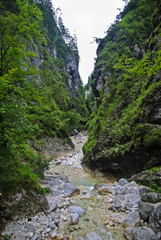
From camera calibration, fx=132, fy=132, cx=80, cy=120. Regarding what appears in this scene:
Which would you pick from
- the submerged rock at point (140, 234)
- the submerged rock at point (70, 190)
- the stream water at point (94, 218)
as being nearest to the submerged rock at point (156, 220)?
the submerged rock at point (140, 234)

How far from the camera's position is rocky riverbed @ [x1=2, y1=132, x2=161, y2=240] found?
428 centimetres

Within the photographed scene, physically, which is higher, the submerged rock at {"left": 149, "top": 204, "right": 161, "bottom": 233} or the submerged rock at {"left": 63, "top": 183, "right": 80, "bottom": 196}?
the submerged rock at {"left": 149, "top": 204, "right": 161, "bottom": 233}

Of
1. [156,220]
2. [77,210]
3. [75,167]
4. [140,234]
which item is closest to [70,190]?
[77,210]

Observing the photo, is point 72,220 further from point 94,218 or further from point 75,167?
point 75,167

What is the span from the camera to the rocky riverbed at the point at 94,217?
428 cm

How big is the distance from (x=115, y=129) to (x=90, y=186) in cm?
462

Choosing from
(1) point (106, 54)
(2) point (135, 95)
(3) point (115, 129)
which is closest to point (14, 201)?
(3) point (115, 129)

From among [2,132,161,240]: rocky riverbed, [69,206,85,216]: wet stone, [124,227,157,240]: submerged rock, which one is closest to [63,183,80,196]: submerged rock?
[2,132,161,240]: rocky riverbed

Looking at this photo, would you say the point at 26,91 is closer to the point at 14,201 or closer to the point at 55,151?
the point at 14,201

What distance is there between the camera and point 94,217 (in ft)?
18.0

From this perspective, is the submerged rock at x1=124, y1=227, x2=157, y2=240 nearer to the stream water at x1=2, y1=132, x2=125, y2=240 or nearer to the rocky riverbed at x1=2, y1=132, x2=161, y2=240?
the rocky riverbed at x1=2, y1=132, x2=161, y2=240

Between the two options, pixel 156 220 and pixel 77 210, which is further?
pixel 77 210

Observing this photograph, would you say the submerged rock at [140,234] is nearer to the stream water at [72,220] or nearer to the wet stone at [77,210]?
the stream water at [72,220]

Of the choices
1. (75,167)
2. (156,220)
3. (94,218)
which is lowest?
(94,218)
